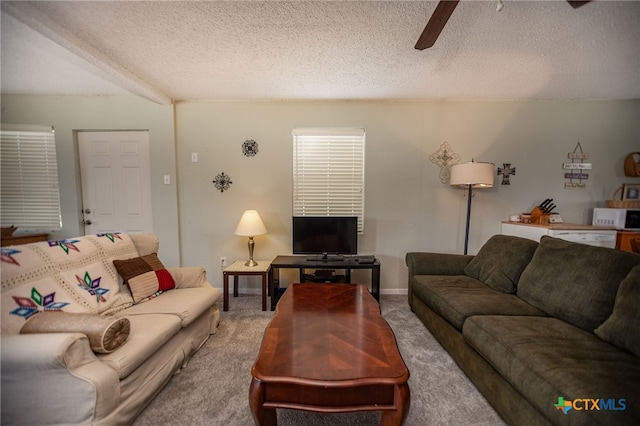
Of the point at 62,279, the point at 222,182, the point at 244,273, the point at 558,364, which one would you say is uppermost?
the point at 222,182

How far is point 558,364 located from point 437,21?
5.86 feet

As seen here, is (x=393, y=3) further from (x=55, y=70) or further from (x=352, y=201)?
(x=55, y=70)

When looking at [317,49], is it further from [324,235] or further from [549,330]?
[549,330]

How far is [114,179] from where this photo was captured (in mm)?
2930

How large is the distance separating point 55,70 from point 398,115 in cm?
367

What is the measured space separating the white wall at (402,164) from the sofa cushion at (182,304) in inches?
43.8

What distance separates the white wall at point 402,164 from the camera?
2.87 m

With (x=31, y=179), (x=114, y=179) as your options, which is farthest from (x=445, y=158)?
(x=31, y=179)

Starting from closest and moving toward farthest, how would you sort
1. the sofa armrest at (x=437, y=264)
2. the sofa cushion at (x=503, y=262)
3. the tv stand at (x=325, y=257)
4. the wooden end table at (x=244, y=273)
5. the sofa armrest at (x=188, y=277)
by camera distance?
1. the sofa cushion at (x=503, y=262)
2. the sofa armrest at (x=188, y=277)
3. the sofa armrest at (x=437, y=264)
4. the wooden end table at (x=244, y=273)
5. the tv stand at (x=325, y=257)

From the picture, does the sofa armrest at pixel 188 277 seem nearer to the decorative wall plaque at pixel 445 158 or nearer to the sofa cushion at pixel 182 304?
the sofa cushion at pixel 182 304

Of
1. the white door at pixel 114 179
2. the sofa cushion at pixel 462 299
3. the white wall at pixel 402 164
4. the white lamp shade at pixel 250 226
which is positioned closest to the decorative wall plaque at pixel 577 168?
the white wall at pixel 402 164

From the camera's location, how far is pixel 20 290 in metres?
1.13

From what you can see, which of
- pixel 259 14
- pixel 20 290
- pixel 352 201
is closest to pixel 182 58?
pixel 259 14

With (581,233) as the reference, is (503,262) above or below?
below
